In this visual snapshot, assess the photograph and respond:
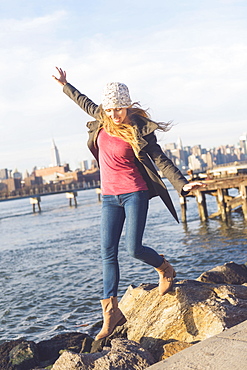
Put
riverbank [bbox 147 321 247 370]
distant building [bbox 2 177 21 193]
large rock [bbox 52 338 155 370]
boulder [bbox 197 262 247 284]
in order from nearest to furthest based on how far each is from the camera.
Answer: riverbank [bbox 147 321 247 370], large rock [bbox 52 338 155 370], boulder [bbox 197 262 247 284], distant building [bbox 2 177 21 193]

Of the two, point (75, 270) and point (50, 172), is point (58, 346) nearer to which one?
point (75, 270)

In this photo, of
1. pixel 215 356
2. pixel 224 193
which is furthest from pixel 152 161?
pixel 224 193

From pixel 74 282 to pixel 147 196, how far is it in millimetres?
8372

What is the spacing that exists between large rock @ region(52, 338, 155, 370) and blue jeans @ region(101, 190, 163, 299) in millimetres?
729

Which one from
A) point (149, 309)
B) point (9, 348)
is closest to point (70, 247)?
point (9, 348)

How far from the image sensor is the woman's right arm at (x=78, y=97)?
14.8 feet

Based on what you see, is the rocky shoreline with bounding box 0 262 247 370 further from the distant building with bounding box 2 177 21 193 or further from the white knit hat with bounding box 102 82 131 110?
the distant building with bounding box 2 177 21 193

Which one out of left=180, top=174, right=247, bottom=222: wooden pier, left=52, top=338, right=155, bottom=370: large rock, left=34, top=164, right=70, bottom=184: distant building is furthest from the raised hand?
left=34, top=164, right=70, bottom=184: distant building

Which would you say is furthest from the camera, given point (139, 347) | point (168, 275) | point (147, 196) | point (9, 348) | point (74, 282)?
point (74, 282)

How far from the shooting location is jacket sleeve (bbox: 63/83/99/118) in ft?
14.8

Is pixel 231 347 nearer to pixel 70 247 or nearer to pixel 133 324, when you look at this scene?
pixel 133 324

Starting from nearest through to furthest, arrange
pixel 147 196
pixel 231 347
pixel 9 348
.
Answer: pixel 231 347
pixel 147 196
pixel 9 348

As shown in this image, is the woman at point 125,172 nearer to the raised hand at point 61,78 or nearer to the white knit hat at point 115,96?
the white knit hat at point 115,96

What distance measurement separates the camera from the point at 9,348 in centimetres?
567
